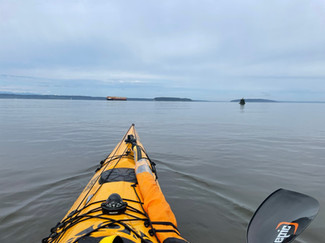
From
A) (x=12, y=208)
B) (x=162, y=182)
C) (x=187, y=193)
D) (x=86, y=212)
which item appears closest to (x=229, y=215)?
(x=187, y=193)

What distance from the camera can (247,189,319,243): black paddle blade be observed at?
2598mm

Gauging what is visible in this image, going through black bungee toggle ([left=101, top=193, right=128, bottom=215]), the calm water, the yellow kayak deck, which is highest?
black bungee toggle ([left=101, top=193, right=128, bottom=215])

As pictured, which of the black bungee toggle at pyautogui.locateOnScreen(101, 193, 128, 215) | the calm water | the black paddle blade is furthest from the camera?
the calm water

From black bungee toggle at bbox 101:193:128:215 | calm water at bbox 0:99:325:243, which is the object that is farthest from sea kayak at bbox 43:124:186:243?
calm water at bbox 0:99:325:243

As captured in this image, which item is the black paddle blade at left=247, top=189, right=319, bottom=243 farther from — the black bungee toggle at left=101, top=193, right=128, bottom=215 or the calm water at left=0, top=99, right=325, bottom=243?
the black bungee toggle at left=101, top=193, right=128, bottom=215

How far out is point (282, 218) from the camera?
2.72m

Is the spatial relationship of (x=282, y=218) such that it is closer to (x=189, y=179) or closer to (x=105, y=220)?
(x=105, y=220)

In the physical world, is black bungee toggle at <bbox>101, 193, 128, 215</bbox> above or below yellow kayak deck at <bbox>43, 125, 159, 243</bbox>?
above

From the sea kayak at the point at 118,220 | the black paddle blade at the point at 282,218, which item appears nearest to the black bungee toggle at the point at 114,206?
the sea kayak at the point at 118,220

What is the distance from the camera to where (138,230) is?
9.43 ft

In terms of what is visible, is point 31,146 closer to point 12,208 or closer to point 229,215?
point 12,208

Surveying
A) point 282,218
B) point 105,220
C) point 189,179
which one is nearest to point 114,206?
point 105,220

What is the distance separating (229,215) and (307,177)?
4.01m

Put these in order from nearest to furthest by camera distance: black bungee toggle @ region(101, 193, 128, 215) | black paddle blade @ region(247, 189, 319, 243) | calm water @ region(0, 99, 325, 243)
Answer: black paddle blade @ region(247, 189, 319, 243) < black bungee toggle @ region(101, 193, 128, 215) < calm water @ region(0, 99, 325, 243)
